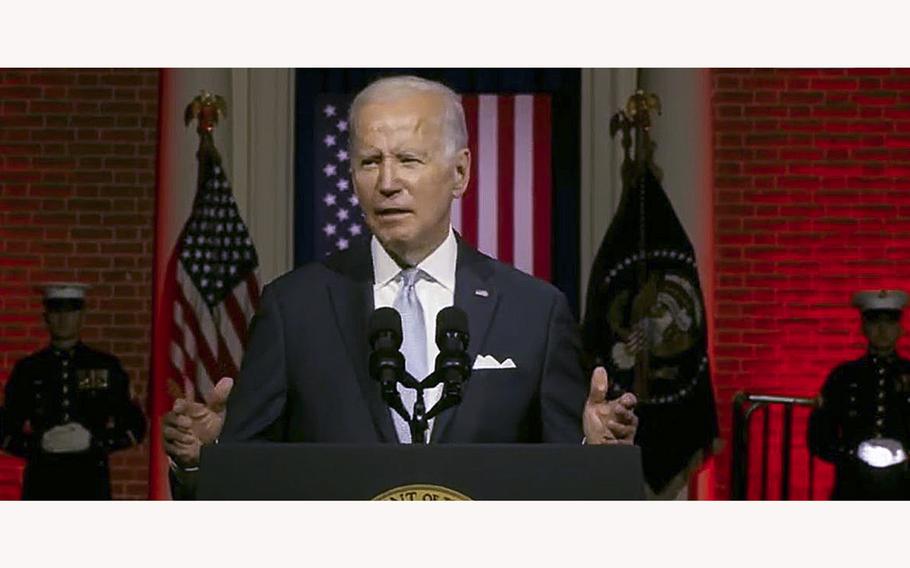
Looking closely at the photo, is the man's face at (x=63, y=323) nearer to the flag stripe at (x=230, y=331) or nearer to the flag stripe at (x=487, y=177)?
the flag stripe at (x=230, y=331)

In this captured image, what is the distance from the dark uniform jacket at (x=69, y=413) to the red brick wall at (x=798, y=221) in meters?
1.98

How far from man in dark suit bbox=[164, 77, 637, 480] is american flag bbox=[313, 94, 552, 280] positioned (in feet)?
0.14

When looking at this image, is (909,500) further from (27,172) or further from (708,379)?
(27,172)

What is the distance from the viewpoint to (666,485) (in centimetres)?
571

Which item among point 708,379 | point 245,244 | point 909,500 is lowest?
point 909,500

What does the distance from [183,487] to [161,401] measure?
0.99ft

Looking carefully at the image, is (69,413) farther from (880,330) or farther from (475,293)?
(880,330)

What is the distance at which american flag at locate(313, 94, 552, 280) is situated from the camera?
563 cm

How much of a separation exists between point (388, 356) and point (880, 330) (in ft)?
5.81

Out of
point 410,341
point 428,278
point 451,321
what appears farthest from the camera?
point 428,278

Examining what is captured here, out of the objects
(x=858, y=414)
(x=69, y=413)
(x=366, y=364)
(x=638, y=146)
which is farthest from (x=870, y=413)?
(x=69, y=413)

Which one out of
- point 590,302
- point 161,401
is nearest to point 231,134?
point 161,401

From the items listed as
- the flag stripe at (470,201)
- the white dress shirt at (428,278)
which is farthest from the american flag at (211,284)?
the flag stripe at (470,201)

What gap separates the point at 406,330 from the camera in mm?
5523
